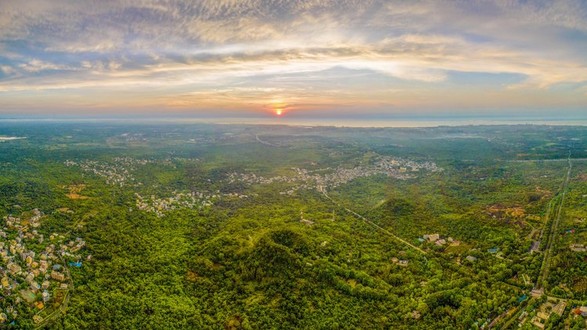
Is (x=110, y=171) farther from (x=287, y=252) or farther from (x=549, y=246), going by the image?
(x=549, y=246)

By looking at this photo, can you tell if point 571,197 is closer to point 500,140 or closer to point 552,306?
point 552,306

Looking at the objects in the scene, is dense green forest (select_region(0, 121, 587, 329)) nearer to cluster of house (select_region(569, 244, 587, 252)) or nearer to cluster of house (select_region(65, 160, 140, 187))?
cluster of house (select_region(569, 244, 587, 252))

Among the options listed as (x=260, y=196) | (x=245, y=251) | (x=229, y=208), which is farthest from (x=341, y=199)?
(x=245, y=251)

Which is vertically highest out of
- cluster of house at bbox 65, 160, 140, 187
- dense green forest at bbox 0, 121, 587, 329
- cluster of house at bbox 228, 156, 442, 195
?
cluster of house at bbox 65, 160, 140, 187

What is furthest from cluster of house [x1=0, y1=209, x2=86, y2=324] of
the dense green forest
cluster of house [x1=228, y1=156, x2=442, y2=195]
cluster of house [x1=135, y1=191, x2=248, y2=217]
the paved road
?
the paved road

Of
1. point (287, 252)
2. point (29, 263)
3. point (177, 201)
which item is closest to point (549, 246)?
point (287, 252)
